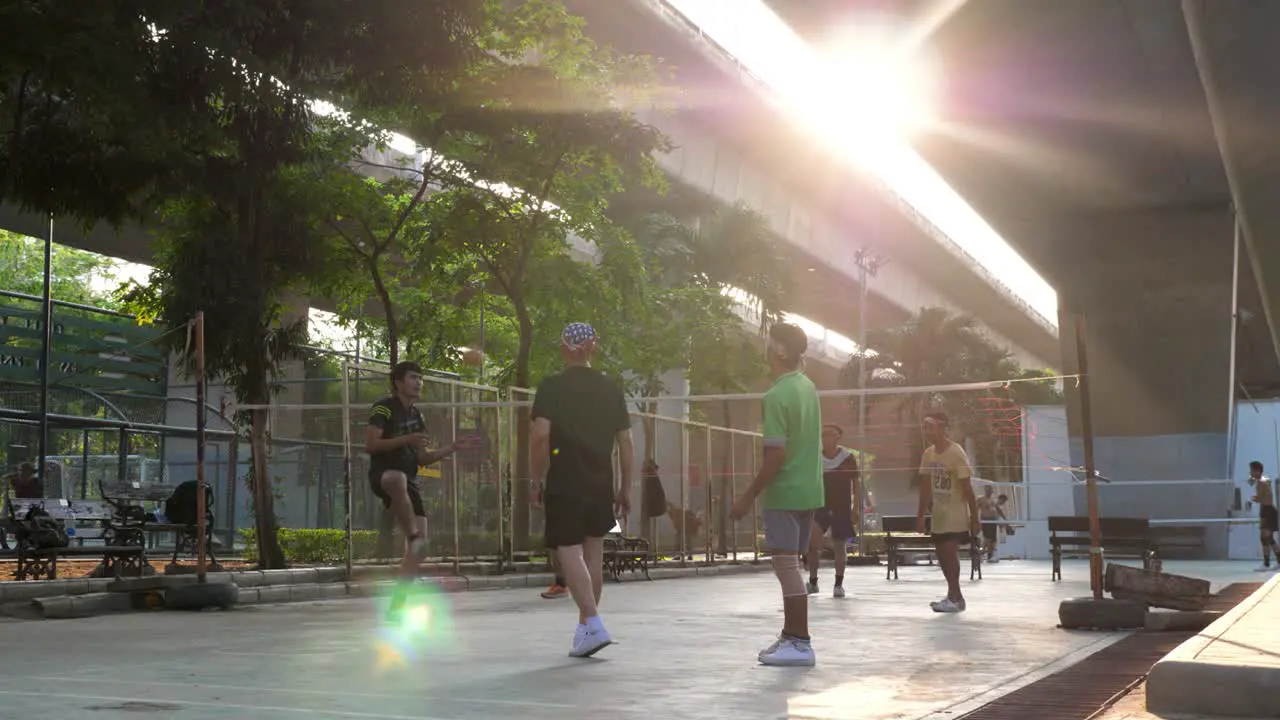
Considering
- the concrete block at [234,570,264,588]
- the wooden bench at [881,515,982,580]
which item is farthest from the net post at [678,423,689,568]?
the concrete block at [234,570,264,588]

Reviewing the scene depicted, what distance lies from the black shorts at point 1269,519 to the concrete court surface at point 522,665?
14.9 metres

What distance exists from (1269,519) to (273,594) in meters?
19.2

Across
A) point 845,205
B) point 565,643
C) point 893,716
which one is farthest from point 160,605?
point 845,205

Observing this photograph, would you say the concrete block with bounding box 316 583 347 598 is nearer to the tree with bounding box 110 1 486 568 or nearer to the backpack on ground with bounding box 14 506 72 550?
the tree with bounding box 110 1 486 568

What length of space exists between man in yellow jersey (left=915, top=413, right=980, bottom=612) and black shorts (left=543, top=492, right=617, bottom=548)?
5.88 m

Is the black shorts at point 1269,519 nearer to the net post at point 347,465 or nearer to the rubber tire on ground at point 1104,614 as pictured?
the net post at point 347,465

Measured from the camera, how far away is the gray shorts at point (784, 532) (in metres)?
8.69

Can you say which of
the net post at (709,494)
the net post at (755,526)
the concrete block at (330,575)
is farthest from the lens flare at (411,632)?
the net post at (755,526)

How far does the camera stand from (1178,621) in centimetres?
1118

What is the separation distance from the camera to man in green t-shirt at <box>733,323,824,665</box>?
8.63m

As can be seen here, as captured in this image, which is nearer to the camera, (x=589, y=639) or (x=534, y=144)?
(x=589, y=639)

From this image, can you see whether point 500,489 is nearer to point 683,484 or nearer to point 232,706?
point 683,484

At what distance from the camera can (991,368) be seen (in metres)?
67.9

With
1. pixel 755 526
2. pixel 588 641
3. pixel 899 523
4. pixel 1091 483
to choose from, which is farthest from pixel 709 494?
pixel 588 641
